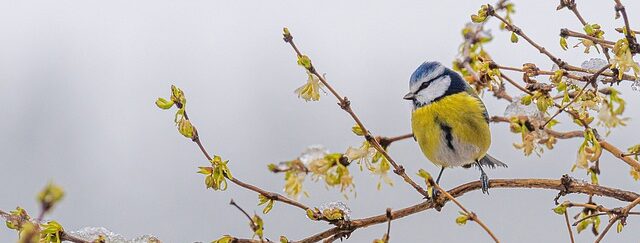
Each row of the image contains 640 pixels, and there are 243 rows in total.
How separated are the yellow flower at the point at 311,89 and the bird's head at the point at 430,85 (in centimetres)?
42

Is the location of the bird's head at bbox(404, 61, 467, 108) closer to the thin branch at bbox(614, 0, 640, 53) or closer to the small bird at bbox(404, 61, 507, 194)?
the small bird at bbox(404, 61, 507, 194)

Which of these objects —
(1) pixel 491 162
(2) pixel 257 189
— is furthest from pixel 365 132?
(1) pixel 491 162

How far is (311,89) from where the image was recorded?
90 cm

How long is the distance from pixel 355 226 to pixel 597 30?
1.30ft

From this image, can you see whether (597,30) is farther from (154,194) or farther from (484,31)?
(154,194)

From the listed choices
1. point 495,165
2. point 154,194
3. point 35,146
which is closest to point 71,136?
point 35,146

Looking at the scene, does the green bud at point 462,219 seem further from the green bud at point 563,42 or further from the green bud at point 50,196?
the green bud at point 50,196

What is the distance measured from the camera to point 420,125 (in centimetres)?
129

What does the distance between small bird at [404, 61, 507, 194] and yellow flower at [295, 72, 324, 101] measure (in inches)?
16.2

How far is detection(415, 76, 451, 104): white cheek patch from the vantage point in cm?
131

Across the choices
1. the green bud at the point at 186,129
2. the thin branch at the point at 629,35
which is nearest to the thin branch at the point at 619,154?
the thin branch at the point at 629,35

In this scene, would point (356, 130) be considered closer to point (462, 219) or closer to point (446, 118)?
point (462, 219)

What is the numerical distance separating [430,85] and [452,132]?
0.32 ft

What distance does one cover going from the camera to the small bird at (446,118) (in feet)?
4.13
